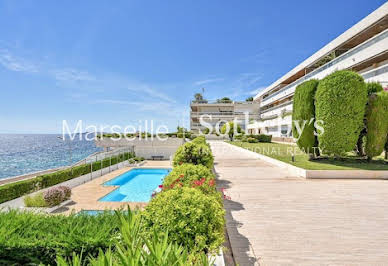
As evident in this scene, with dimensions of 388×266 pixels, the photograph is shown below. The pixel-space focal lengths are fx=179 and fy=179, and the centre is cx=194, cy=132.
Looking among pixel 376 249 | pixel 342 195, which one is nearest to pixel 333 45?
pixel 342 195

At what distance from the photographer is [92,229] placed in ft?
7.55

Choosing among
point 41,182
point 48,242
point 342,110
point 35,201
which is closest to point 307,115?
point 342,110

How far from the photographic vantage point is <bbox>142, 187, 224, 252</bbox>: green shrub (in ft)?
6.74

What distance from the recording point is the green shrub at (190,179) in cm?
317

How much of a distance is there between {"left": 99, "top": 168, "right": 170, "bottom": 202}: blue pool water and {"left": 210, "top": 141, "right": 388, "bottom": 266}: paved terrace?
7.09 m

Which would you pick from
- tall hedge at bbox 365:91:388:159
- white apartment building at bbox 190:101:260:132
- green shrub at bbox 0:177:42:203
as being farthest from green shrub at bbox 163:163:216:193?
white apartment building at bbox 190:101:260:132

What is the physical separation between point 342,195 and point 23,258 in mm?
7488

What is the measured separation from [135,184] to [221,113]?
133 ft

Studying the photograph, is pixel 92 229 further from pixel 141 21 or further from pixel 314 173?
pixel 141 21

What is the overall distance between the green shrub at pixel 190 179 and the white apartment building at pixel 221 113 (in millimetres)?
46412

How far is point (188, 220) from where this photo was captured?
211cm

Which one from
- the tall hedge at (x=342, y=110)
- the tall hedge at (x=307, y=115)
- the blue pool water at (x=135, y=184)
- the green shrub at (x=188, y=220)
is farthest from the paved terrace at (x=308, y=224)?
the blue pool water at (x=135, y=184)

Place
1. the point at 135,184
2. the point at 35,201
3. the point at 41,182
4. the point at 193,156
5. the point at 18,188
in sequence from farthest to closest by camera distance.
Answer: the point at 135,184 < the point at 41,182 < the point at 18,188 < the point at 35,201 < the point at 193,156

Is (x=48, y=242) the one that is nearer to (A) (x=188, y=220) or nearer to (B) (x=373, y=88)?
(A) (x=188, y=220)
